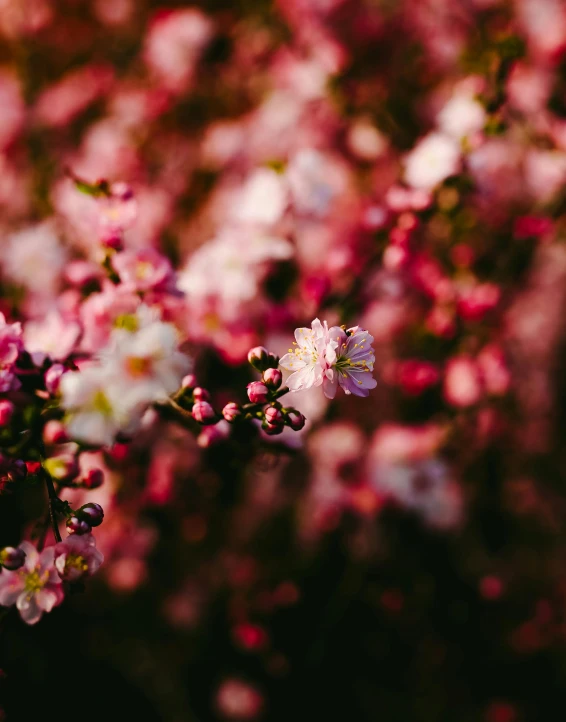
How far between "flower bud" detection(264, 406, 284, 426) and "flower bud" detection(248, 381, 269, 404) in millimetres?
19

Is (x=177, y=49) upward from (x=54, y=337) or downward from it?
upward

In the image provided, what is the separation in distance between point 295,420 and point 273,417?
0.14ft

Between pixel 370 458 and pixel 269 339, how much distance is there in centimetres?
56

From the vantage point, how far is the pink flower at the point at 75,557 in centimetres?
80

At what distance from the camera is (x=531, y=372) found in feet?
7.77

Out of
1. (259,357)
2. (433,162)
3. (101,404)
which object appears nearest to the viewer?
(101,404)

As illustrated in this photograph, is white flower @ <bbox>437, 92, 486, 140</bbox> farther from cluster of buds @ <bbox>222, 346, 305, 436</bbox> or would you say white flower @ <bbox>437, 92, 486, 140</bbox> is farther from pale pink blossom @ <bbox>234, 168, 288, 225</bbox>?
cluster of buds @ <bbox>222, 346, 305, 436</bbox>

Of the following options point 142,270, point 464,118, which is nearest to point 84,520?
point 142,270

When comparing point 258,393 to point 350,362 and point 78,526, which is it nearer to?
point 350,362

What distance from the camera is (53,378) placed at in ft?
2.62

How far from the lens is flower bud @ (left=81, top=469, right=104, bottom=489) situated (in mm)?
847

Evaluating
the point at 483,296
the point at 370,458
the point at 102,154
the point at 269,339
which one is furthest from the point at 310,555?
the point at 102,154

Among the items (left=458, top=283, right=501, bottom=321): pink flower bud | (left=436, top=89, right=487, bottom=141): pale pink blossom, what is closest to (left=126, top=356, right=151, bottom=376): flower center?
(left=436, top=89, right=487, bottom=141): pale pink blossom

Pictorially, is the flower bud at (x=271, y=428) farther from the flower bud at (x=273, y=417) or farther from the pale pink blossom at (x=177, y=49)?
the pale pink blossom at (x=177, y=49)
